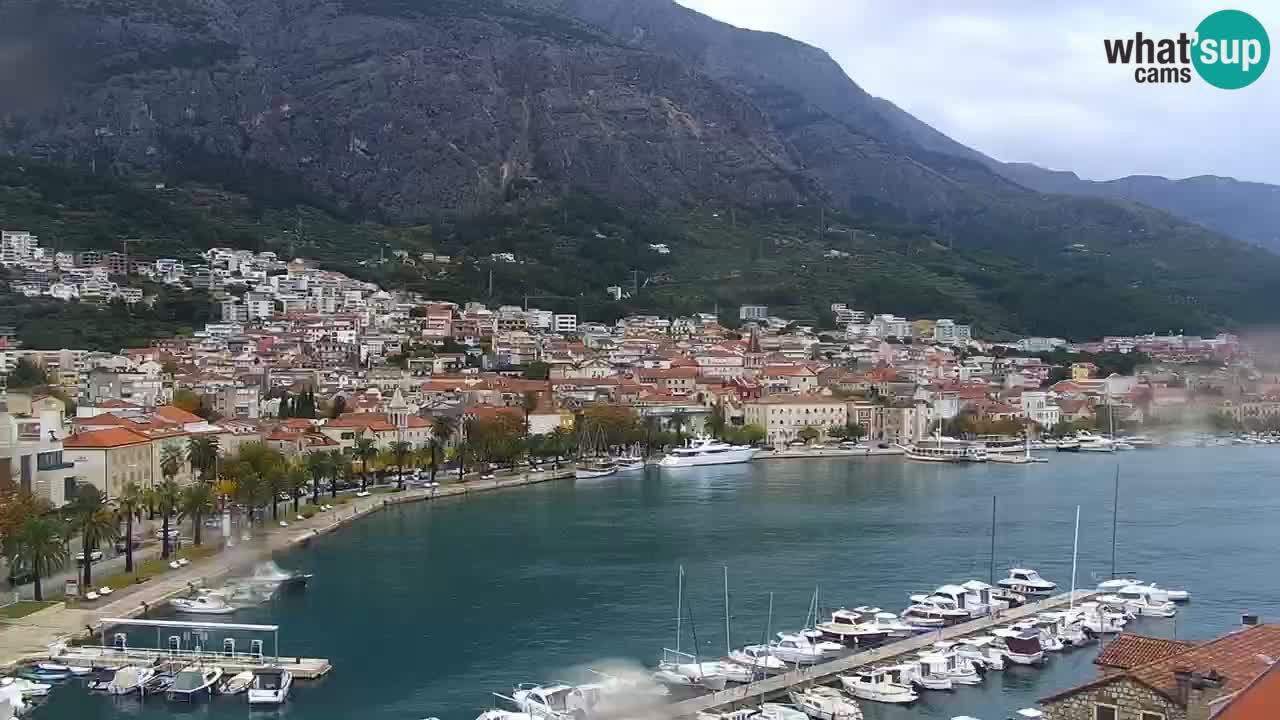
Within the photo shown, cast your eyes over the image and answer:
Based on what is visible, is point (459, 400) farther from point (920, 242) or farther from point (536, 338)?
point (920, 242)

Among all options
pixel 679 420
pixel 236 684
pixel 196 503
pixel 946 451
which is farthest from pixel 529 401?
pixel 236 684

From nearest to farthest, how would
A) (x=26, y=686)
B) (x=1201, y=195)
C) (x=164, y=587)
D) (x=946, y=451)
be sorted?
(x=26, y=686)
(x=164, y=587)
(x=946, y=451)
(x=1201, y=195)

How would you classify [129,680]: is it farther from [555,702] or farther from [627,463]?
[627,463]

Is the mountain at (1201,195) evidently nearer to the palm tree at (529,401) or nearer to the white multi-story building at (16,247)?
the palm tree at (529,401)

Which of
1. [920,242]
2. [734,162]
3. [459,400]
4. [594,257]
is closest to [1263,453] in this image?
[459,400]

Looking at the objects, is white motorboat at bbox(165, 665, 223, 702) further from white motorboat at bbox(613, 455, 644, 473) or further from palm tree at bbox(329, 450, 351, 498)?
white motorboat at bbox(613, 455, 644, 473)

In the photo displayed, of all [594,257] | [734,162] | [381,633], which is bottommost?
[381,633]

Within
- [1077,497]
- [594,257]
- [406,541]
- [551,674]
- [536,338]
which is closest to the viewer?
[551,674]
